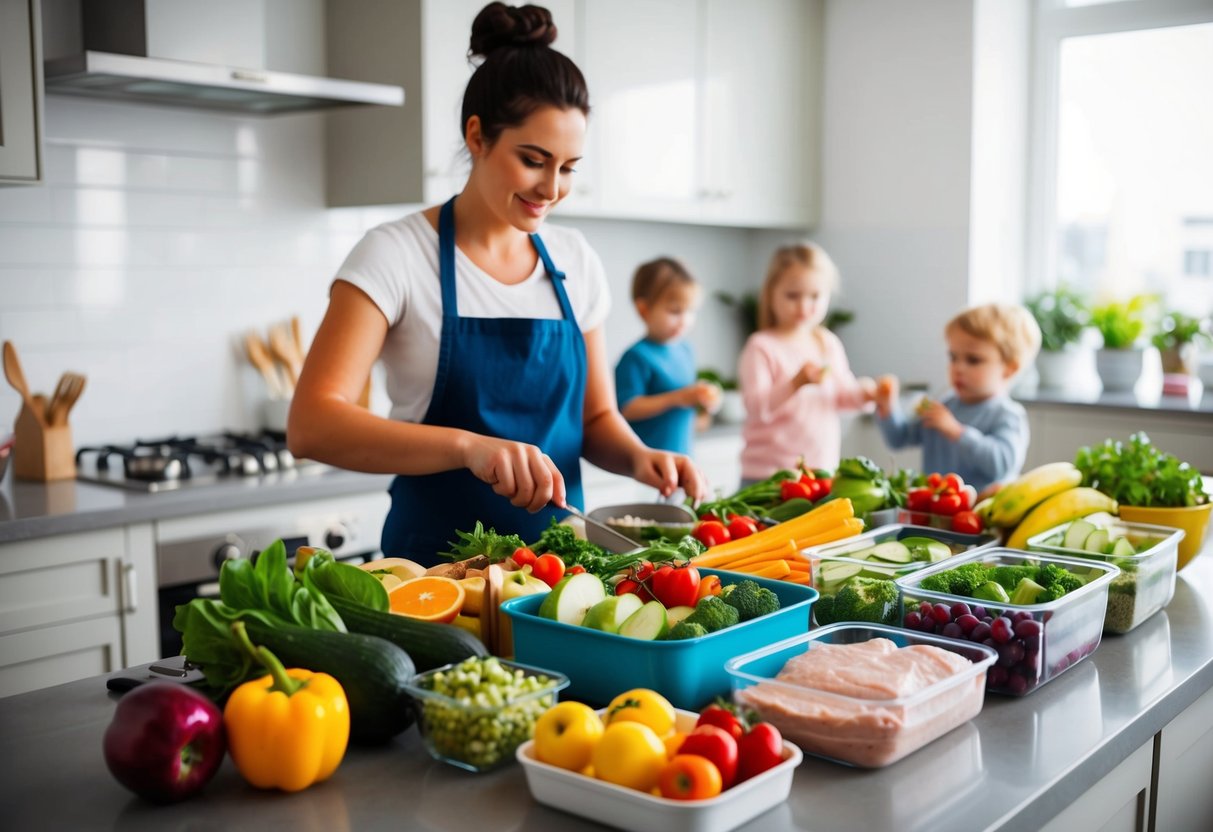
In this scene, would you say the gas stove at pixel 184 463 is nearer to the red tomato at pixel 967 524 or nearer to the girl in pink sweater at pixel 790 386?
the girl in pink sweater at pixel 790 386

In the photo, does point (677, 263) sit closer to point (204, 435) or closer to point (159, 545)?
point (204, 435)

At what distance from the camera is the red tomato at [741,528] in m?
1.89

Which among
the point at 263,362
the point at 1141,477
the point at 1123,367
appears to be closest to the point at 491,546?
the point at 1141,477

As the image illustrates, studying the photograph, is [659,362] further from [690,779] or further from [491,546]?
[690,779]

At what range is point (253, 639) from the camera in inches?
49.9

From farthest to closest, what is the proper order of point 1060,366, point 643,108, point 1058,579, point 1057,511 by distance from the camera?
point 1060,366 → point 643,108 → point 1057,511 → point 1058,579

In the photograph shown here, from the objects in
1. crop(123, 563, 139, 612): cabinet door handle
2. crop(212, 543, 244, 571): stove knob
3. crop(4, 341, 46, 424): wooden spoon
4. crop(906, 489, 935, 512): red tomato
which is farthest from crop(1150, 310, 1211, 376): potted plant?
crop(4, 341, 46, 424): wooden spoon

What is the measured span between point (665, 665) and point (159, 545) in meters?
1.86

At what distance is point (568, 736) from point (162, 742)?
14.9 inches

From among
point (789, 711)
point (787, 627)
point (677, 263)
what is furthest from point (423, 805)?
point (677, 263)

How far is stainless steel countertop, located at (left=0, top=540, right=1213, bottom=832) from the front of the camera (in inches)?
43.0

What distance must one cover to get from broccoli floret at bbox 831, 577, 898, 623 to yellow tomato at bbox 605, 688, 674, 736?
431 mm

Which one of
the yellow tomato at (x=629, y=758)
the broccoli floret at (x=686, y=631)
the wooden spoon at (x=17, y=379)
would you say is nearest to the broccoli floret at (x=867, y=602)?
the broccoli floret at (x=686, y=631)

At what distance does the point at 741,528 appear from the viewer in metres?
1.89
